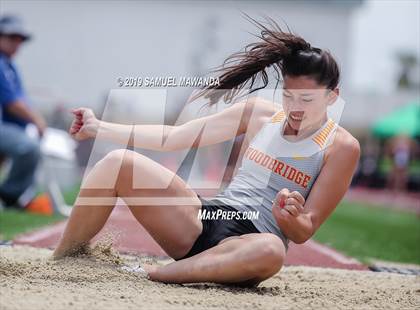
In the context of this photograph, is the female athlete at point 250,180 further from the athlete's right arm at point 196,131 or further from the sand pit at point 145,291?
the sand pit at point 145,291

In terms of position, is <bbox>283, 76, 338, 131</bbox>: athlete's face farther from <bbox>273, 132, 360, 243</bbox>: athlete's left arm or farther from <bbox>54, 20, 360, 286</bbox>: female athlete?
<bbox>273, 132, 360, 243</bbox>: athlete's left arm

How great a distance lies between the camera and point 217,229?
11.9 ft

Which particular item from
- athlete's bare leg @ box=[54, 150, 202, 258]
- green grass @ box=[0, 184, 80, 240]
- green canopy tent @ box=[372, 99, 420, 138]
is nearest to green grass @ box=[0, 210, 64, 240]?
green grass @ box=[0, 184, 80, 240]

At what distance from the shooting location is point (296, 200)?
324 cm

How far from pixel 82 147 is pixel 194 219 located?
15.5 metres

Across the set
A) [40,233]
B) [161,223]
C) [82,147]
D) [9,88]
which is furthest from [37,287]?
[82,147]

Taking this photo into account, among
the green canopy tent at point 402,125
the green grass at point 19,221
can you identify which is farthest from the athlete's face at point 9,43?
the green canopy tent at point 402,125

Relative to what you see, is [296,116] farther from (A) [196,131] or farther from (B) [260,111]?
(A) [196,131]

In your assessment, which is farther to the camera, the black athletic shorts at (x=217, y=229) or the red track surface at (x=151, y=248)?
the red track surface at (x=151, y=248)

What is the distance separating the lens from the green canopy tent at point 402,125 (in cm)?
2011

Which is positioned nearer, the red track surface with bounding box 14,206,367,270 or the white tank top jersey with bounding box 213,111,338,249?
the white tank top jersey with bounding box 213,111,338,249

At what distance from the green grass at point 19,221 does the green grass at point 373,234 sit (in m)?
2.93

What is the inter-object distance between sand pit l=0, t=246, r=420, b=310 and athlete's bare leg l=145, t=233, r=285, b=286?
6 centimetres

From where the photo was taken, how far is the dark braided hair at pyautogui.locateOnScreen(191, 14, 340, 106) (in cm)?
354
